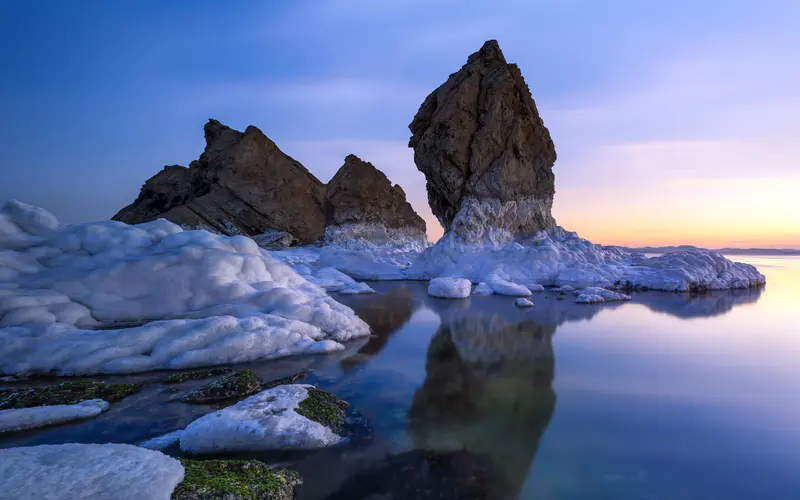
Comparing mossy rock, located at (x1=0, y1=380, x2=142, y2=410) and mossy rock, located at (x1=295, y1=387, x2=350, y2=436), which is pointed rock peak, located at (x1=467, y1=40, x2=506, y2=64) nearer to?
mossy rock, located at (x1=295, y1=387, x2=350, y2=436)

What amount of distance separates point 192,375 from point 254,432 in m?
3.28

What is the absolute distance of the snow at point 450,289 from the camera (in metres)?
20.9

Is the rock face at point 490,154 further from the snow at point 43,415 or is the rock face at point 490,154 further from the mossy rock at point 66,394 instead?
the snow at point 43,415

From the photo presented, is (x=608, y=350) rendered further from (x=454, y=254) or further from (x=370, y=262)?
(x=370, y=262)

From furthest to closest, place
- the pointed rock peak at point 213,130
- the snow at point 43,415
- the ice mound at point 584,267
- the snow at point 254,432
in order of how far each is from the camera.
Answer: the pointed rock peak at point 213,130 < the ice mound at point 584,267 < the snow at point 43,415 < the snow at point 254,432

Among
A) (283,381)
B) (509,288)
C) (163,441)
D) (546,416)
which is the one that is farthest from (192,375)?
(509,288)

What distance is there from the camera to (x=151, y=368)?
7812 millimetres

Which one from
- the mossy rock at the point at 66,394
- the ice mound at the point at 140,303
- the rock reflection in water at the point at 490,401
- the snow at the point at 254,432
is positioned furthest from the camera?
the ice mound at the point at 140,303

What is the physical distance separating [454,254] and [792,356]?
21.0 metres

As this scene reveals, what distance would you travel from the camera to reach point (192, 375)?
7453 mm

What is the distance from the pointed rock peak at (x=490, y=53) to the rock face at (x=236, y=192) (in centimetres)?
3489

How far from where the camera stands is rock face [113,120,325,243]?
54.2m

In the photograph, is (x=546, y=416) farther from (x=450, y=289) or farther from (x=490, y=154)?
(x=490, y=154)

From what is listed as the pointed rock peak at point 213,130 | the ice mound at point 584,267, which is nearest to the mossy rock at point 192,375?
the ice mound at point 584,267
